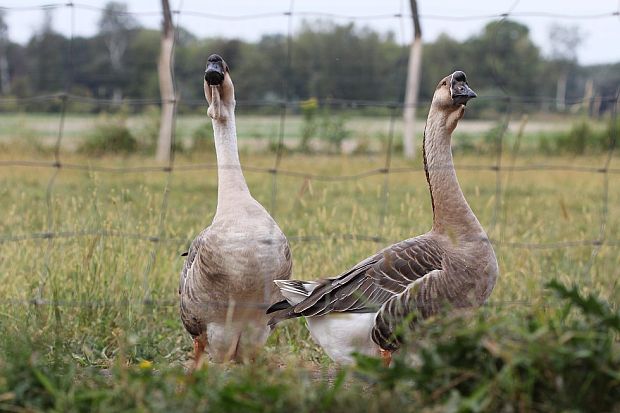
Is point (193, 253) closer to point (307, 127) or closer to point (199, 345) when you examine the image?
point (199, 345)

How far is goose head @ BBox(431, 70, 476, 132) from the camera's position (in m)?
4.68

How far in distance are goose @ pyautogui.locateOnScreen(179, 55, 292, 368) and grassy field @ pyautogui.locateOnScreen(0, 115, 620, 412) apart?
10.7 inches

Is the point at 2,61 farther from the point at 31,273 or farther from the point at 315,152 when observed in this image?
the point at 31,273

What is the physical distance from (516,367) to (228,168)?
8.28 ft

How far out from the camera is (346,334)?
4535 mm

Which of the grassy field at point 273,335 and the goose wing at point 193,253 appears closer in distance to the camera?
the grassy field at point 273,335

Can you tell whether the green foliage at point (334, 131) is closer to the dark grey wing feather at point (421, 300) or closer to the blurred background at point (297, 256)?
the blurred background at point (297, 256)

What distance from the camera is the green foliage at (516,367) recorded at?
2865 millimetres

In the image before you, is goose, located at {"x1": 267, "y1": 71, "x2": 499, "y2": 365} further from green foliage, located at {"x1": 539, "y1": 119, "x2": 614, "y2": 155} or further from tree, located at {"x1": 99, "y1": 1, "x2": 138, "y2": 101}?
tree, located at {"x1": 99, "y1": 1, "x2": 138, "y2": 101}

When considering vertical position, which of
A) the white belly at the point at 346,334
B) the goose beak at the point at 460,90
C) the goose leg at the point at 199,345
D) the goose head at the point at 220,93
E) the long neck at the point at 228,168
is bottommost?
the goose leg at the point at 199,345

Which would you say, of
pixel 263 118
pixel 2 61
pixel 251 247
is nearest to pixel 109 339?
pixel 251 247

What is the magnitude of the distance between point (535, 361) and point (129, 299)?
10.3 feet

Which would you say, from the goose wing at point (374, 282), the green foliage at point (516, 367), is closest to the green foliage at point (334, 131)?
the goose wing at point (374, 282)

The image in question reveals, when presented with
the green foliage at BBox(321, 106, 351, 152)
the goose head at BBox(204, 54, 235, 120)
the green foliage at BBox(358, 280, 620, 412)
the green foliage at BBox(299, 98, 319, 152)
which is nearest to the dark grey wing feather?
the green foliage at BBox(358, 280, 620, 412)
